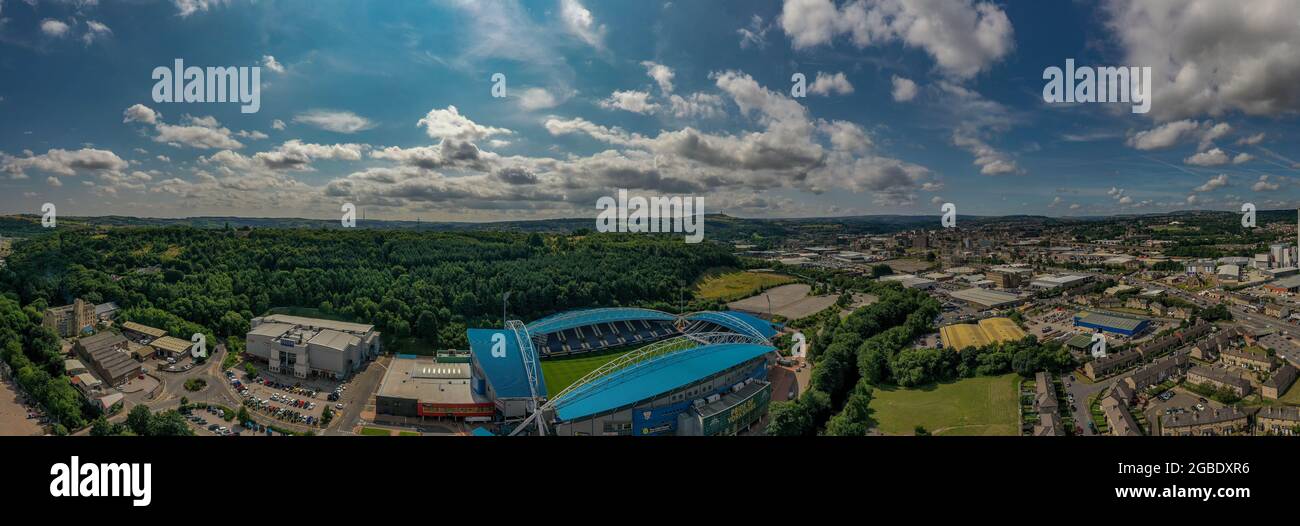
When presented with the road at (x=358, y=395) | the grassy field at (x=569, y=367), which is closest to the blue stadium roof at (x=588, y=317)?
the grassy field at (x=569, y=367)

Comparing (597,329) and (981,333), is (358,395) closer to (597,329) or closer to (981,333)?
(597,329)

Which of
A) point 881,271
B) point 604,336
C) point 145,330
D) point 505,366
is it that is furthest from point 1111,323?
point 145,330

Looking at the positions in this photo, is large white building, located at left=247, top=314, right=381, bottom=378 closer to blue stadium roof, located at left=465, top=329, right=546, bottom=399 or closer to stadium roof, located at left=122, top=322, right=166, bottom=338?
stadium roof, located at left=122, top=322, right=166, bottom=338

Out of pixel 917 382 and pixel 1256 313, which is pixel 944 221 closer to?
pixel 917 382

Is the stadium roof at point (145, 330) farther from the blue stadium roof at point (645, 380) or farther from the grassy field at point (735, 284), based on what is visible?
the grassy field at point (735, 284)

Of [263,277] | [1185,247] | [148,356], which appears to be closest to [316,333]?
[148,356]

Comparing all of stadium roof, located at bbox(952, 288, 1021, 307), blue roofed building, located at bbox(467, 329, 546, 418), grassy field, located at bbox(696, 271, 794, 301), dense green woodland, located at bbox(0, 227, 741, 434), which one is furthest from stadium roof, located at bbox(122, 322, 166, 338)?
stadium roof, located at bbox(952, 288, 1021, 307)
